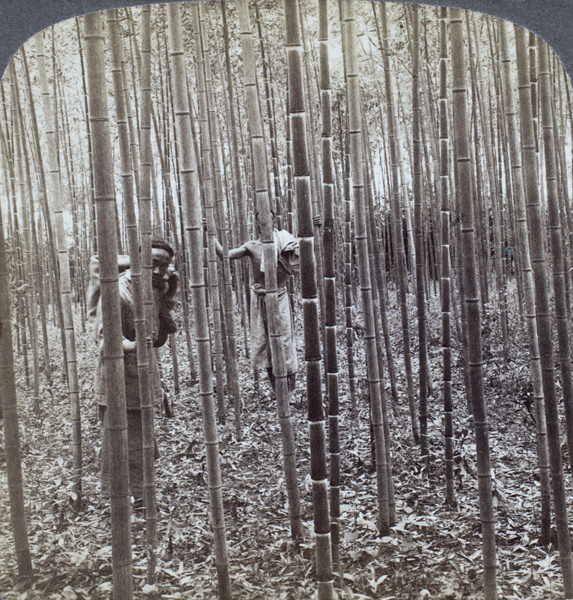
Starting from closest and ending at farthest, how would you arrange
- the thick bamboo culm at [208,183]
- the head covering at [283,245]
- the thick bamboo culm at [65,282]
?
1. the thick bamboo culm at [65,282]
2. the thick bamboo culm at [208,183]
3. the head covering at [283,245]

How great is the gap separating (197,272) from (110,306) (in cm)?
27

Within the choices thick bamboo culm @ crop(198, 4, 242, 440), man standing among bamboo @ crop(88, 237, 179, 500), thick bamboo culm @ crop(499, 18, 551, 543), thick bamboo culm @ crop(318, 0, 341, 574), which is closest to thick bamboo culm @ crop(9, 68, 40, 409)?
man standing among bamboo @ crop(88, 237, 179, 500)

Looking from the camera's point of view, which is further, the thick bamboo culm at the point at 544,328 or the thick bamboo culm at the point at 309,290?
the thick bamboo culm at the point at 544,328

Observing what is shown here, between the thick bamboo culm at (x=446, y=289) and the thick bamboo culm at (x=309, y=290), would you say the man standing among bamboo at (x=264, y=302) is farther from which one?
the thick bamboo culm at (x=446, y=289)

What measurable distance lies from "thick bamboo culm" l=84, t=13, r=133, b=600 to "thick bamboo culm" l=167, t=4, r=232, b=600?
206 mm

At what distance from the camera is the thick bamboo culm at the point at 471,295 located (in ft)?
5.70

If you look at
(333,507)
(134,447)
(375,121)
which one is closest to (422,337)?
(333,507)

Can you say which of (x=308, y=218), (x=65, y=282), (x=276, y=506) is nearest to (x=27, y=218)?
(x=65, y=282)

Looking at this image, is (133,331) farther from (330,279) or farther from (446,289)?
(446,289)

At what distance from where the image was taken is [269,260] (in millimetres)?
1872

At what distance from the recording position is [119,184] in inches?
66.6

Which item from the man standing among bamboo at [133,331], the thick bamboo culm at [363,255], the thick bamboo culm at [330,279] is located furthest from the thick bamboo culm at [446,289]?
the man standing among bamboo at [133,331]

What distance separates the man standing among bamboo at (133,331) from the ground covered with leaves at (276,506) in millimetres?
41

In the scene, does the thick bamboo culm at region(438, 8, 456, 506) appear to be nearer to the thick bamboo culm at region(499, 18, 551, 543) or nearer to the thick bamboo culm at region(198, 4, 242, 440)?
the thick bamboo culm at region(499, 18, 551, 543)
